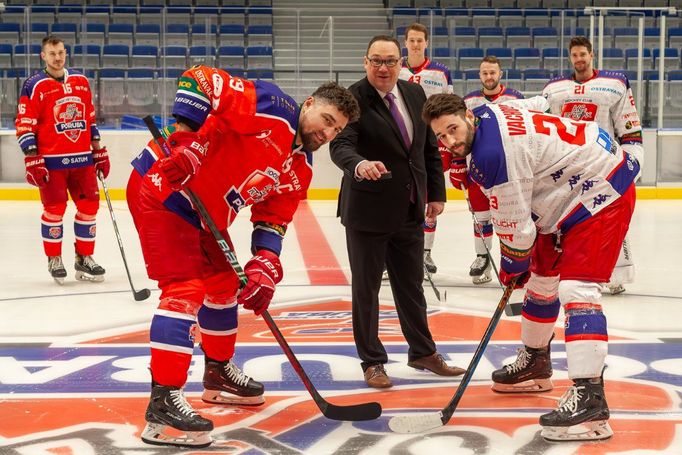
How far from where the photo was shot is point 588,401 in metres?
3.11

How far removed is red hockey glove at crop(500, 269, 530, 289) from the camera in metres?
3.38

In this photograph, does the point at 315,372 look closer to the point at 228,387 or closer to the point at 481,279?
the point at 228,387

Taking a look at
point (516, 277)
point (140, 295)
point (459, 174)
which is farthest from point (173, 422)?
point (459, 174)

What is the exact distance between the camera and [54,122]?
6.38 meters

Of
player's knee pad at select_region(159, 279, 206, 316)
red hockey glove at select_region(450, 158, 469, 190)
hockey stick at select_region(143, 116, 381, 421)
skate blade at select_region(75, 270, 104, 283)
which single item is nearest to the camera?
player's knee pad at select_region(159, 279, 206, 316)

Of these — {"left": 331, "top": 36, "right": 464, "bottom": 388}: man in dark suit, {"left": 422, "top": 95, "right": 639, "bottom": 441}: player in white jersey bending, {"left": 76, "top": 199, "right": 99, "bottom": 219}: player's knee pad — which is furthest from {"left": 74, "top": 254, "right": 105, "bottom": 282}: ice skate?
{"left": 422, "top": 95, "right": 639, "bottom": 441}: player in white jersey bending

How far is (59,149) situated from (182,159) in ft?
11.9

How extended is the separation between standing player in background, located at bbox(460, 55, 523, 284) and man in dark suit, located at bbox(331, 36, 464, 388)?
1.84 m

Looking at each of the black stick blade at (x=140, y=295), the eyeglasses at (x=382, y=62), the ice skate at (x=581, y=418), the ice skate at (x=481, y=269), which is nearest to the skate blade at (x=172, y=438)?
the ice skate at (x=581, y=418)

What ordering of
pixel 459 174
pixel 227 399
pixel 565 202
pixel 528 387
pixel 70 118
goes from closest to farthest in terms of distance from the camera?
pixel 565 202, pixel 227 399, pixel 528 387, pixel 459 174, pixel 70 118

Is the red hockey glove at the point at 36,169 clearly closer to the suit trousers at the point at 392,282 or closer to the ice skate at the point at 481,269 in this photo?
the ice skate at the point at 481,269

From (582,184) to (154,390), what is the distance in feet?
4.95

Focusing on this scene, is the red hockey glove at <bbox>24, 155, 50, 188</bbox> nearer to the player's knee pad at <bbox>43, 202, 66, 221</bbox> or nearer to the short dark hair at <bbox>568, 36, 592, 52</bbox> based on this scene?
the player's knee pad at <bbox>43, 202, 66, 221</bbox>

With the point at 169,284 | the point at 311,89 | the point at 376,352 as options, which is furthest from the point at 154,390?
the point at 311,89
